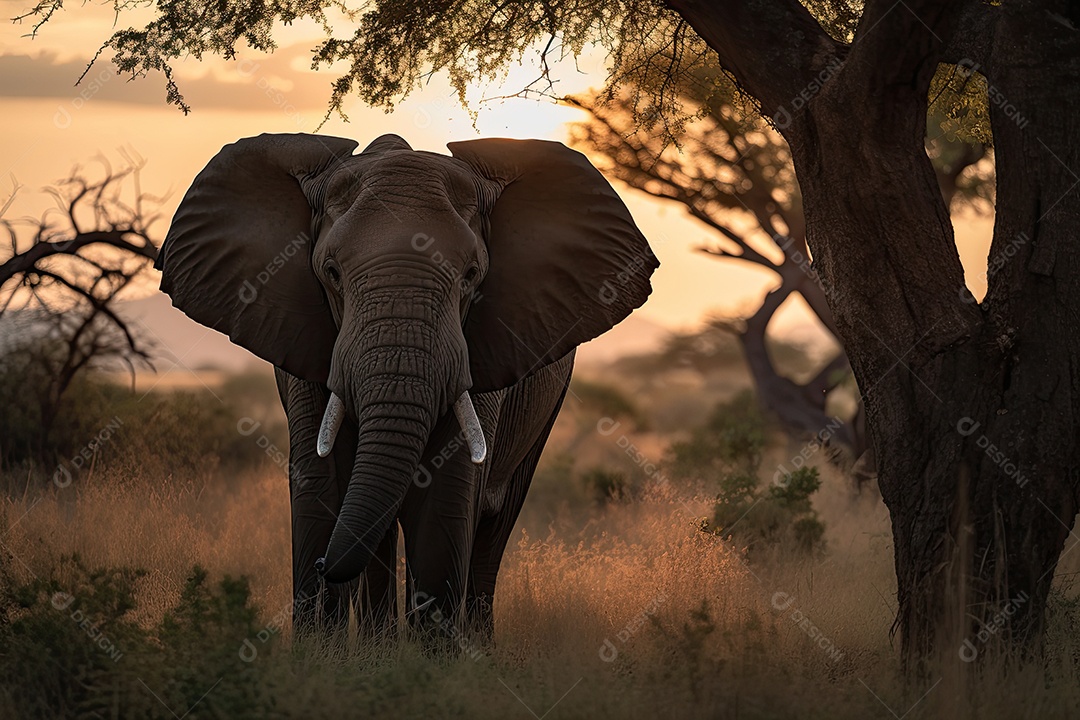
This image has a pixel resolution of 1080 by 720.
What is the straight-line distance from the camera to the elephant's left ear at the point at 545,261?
6648mm

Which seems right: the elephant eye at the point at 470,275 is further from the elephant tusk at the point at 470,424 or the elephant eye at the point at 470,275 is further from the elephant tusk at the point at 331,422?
the elephant tusk at the point at 331,422

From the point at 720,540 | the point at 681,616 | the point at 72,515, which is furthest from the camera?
the point at 72,515

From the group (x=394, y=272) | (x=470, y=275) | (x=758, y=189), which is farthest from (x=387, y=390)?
(x=758, y=189)

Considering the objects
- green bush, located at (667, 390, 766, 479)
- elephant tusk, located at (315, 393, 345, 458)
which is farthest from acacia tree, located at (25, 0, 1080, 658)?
green bush, located at (667, 390, 766, 479)

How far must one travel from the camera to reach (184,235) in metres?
6.82

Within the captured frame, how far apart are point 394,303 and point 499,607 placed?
3.20 meters

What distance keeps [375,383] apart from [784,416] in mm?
16112

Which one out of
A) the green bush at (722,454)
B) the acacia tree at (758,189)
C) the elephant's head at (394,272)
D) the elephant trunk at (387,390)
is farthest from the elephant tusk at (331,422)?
the acacia tree at (758,189)

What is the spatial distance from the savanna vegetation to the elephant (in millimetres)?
519

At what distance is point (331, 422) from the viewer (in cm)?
598

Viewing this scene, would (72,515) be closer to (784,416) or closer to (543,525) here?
(543,525)

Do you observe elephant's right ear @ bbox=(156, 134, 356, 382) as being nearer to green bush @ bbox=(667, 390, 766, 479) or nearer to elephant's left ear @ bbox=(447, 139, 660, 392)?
elephant's left ear @ bbox=(447, 139, 660, 392)

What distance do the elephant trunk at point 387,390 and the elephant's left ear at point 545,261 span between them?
78 cm

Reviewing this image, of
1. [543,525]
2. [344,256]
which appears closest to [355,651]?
[344,256]
